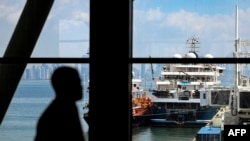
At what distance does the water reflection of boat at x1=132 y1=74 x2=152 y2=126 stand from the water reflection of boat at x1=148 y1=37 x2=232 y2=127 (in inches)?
2.3

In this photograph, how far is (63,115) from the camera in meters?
2.46

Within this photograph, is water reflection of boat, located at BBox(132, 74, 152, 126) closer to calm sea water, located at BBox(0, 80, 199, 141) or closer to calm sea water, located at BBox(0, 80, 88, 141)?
calm sea water, located at BBox(0, 80, 199, 141)

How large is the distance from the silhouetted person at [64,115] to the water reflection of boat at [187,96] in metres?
0.56

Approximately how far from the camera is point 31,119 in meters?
2.78

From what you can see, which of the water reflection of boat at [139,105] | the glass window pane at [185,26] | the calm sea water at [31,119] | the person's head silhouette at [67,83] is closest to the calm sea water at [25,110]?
the calm sea water at [31,119]

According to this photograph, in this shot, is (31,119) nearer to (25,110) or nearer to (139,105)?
(25,110)

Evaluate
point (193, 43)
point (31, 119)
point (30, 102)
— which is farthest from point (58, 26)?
point (193, 43)

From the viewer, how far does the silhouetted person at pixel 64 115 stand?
2.44 meters

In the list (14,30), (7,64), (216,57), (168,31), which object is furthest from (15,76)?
(216,57)

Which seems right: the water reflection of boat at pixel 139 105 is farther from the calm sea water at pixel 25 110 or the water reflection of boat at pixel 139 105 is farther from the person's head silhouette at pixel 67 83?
the calm sea water at pixel 25 110

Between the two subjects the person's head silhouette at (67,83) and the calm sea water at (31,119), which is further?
the calm sea water at (31,119)

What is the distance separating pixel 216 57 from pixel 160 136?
66 cm

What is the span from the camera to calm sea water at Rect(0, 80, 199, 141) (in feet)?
8.92

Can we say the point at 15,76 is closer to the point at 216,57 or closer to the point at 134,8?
the point at 134,8
